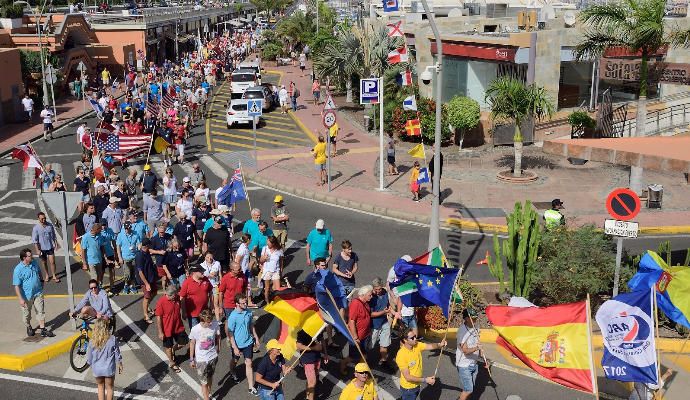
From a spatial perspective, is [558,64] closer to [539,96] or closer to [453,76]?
[453,76]

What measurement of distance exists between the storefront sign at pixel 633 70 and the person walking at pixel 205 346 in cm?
2256

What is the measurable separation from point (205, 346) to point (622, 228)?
674 cm

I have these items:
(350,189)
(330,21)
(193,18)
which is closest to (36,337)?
(350,189)

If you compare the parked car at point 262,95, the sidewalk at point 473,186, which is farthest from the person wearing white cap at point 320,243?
the parked car at point 262,95

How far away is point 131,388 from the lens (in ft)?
37.8

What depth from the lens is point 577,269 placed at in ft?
44.1

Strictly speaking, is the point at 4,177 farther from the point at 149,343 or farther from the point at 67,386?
the point at 67,386

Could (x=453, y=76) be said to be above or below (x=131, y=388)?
Result: above

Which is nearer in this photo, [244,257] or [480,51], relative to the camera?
[244,257]

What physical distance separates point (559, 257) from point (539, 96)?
11622 mm

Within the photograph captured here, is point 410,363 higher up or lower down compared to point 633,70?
lower down

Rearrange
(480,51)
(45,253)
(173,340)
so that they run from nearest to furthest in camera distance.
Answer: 1. (173,340)
2. (45,253)
3. (480,51)

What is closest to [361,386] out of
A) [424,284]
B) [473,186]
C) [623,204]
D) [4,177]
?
[424,284]

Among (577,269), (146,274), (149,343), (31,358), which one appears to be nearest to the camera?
(31,358)
